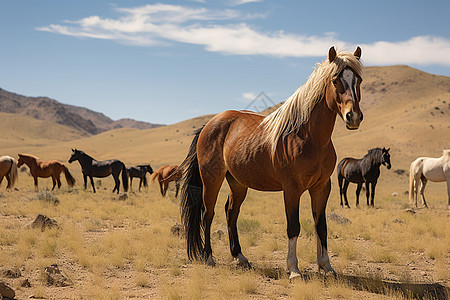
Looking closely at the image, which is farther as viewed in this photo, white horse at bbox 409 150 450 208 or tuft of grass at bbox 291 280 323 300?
white horse at bbox 409 150 450 208

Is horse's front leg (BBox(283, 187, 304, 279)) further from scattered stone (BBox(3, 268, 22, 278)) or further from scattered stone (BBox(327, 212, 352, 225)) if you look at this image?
scattered stone (BBox(327, 212, 352, 225))

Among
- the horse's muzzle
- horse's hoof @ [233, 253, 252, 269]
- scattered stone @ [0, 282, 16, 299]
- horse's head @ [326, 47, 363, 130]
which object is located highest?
horse's head @ [326, 47, 363, 130]

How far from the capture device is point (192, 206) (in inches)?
300

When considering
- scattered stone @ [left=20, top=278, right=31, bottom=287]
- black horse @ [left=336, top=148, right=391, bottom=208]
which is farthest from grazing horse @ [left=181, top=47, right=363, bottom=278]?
black horse @ [left=336, top=148, right=391, bottom=208]

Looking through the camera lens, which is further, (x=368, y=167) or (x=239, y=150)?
(x=368, y=167)

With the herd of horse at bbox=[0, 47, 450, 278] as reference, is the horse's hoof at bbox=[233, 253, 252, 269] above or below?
below

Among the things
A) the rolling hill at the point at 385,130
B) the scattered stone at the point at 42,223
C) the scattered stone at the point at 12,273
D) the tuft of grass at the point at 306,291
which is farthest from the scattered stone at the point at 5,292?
the rolling hill at the point at 385,130

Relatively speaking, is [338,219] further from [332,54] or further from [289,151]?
[332,54]

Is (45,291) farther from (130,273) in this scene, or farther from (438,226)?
(438,226)

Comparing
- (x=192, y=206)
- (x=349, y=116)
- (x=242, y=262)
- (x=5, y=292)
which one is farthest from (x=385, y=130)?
(x=5, y=292)

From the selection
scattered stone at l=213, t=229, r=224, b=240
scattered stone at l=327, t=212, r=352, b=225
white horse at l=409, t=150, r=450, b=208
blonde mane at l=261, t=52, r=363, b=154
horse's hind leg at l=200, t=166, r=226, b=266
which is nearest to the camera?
blonde mane at l=261, t=52, r=363, b=154

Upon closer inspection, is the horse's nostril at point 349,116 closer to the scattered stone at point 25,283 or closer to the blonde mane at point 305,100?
the blonde mane at point 305,100

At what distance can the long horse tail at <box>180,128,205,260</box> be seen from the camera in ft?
24.7

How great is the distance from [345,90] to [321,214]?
79.4 inches
